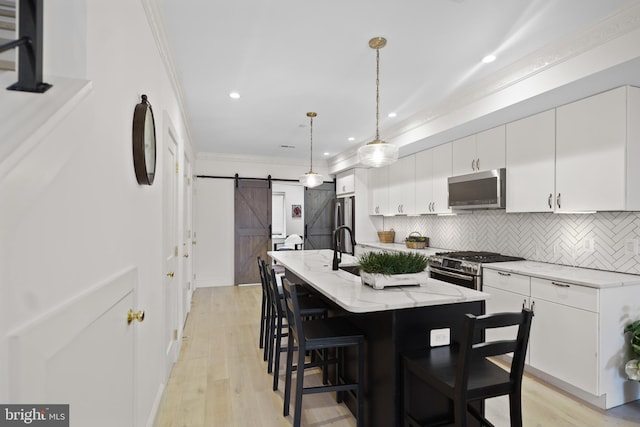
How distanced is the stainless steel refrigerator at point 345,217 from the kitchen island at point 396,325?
418cm

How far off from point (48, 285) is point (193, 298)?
5.03 m

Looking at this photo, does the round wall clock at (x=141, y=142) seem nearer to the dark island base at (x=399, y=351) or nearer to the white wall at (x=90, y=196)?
the white wall at (x=90, y=196)

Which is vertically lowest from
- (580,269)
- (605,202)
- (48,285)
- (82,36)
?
(580,269)

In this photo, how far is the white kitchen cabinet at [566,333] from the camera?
7.63 feet

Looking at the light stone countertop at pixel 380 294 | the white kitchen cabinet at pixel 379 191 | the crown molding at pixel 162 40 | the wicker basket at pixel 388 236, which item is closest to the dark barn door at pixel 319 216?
the white kitchen cabinet at pixel 379 191

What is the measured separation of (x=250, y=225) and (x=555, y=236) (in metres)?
5.13

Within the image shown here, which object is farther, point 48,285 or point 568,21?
point 568,21

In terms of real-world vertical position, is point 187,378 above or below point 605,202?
below

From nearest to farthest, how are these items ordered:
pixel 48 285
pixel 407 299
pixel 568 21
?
pixel 48 285 < pixel 407 299 < pixel 568 21

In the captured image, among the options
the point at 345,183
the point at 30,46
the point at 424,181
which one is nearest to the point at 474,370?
the point at 30,46

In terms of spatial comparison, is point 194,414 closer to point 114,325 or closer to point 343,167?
point 114,325

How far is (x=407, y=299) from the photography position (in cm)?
171

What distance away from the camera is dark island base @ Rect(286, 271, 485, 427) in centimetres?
173

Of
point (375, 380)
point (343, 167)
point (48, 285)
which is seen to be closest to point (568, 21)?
point (375, 380)
